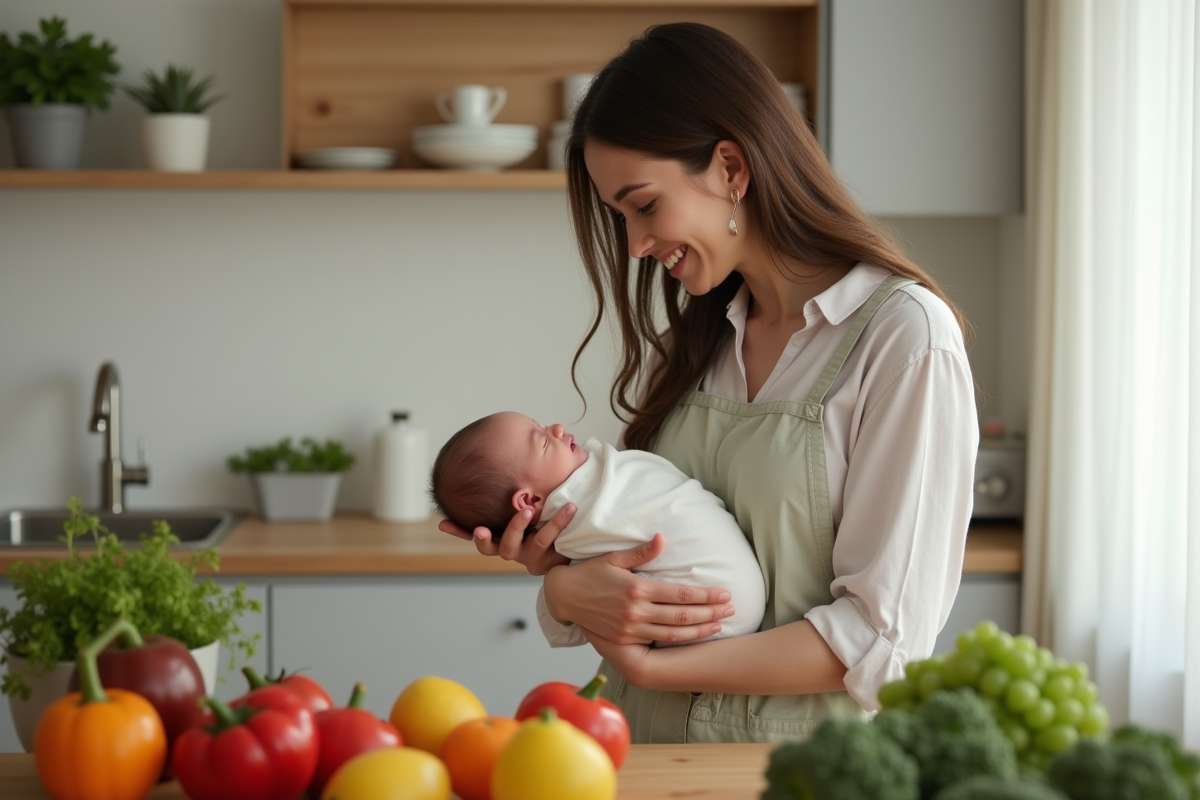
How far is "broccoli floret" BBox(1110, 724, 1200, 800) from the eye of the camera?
29.0 inches

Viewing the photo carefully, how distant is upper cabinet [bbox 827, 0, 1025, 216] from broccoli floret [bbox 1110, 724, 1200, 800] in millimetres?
2155

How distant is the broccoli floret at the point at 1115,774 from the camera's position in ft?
2.27

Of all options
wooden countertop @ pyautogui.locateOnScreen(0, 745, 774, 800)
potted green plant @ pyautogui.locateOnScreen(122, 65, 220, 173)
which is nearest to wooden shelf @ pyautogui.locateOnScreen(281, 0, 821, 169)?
potted green plant @ pyautogui.locateOnScreen(122, 65, 220, 173)

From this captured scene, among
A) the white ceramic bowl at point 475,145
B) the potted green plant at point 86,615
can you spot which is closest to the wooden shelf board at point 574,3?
the white ceramic bowl at point 475,145

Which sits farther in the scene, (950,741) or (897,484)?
(897,484)

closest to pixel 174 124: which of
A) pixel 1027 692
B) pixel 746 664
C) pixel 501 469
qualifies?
pixel 501 469

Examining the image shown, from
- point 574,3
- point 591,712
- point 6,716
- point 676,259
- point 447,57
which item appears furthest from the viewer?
point 447,57

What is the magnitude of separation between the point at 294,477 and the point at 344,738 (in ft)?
6.91

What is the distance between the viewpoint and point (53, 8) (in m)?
3.00

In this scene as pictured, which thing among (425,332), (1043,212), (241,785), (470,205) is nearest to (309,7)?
(470,205)

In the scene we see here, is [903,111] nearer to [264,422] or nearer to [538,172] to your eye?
[538,172]

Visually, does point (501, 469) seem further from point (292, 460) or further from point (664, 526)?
point (292, 460)

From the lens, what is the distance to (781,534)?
1435mm

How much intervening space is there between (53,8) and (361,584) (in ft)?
5.43
